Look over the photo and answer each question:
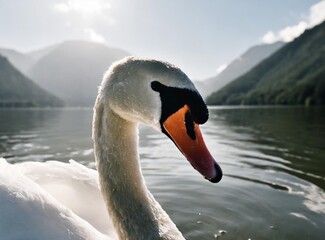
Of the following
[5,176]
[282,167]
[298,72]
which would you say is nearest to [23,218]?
[5,176]

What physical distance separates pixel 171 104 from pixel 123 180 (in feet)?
4.17

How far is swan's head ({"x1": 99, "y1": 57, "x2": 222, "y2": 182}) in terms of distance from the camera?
3113mm

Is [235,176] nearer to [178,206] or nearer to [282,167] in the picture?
[282,167]

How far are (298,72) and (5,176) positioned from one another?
632 ft

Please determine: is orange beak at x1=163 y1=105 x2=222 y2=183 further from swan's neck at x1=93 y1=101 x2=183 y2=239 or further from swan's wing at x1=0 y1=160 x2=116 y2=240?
swan's wing at x1=0 y1=160 x2=116 y2=240

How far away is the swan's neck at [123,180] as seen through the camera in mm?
3973

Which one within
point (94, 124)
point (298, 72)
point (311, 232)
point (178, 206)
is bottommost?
point (311, 232)

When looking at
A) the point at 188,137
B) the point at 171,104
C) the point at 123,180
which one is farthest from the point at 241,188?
the point at 171,104

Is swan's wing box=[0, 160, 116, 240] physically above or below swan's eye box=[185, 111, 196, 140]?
below

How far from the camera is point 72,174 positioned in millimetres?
5531

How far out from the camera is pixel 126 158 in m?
4.13

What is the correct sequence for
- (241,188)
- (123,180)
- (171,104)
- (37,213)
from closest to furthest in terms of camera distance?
(171,104)
(37,213)
(123,180)
(241,188)

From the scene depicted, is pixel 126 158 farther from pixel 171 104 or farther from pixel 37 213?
pixel 171 104

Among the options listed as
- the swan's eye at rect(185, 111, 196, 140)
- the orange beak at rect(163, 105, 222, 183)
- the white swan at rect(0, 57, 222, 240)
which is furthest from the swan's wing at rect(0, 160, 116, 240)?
the swan's eye at rect(185, 111, 196, 140)
